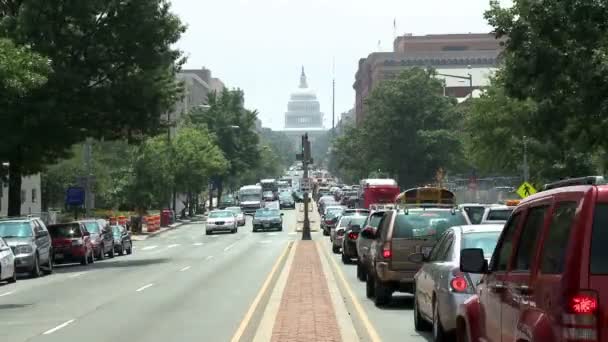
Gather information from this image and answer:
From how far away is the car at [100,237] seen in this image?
142 ft

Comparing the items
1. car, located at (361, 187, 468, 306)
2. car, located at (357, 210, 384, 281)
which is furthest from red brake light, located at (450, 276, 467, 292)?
car, located at (357, 210, 384, 281)

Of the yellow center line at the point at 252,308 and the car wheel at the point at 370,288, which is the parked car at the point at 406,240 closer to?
the car wheel at the point at 370,288

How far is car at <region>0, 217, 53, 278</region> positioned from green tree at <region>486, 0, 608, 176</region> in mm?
14816

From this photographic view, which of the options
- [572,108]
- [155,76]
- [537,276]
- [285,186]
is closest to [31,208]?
[155,76]

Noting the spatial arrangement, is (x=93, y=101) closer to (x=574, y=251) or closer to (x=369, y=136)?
(x=574, y=251)

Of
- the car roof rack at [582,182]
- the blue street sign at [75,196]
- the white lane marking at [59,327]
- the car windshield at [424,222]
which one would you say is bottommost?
the white lane marking at [59,327]

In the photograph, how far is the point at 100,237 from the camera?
4422 centimetres

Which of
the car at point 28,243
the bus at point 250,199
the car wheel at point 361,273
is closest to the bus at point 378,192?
the car at point 28,243

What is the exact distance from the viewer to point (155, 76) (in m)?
43.0

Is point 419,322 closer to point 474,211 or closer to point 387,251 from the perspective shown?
point 387,251

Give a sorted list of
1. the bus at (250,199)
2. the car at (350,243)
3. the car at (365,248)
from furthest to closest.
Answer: the bus at (250,199)
the car at (350,243)
the car at (365,248)

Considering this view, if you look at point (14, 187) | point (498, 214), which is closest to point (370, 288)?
point (498, 214)

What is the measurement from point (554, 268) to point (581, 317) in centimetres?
55

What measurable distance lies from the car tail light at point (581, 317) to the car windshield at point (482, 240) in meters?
7.18
